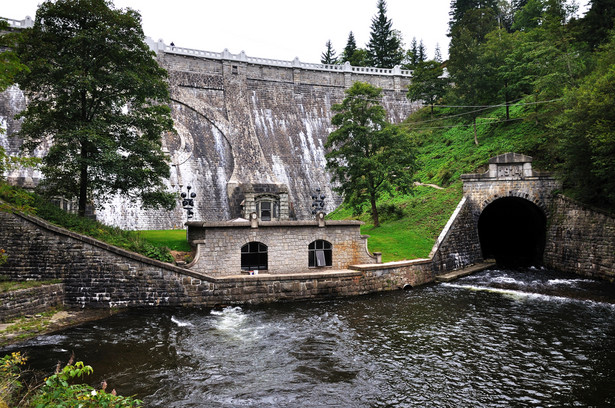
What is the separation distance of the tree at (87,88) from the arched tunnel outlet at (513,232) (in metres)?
24.0

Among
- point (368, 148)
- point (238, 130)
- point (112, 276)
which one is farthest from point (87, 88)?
point (238, 130)

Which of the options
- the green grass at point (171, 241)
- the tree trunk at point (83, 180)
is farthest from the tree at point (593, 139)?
the tree trunk at point (83, 180)

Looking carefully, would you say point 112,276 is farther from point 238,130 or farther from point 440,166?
point 440,166

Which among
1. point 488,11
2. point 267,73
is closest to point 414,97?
point 488,11

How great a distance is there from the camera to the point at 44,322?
552 inches

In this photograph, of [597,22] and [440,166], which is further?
[440,166]

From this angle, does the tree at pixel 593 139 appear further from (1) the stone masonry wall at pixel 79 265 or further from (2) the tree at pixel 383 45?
(2) the tree at pixel 383 45

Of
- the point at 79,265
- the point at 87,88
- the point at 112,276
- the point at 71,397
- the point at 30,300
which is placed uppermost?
the point at 87,88

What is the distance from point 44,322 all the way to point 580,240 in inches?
1049

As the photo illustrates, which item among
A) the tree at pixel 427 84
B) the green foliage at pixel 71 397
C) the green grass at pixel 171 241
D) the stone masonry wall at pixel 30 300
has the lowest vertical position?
the stone masonry wall at pixel 30 300

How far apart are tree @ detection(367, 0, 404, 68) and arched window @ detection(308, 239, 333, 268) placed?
50.3 meters

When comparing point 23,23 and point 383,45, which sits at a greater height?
point 383,45

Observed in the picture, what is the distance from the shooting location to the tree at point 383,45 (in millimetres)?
63125

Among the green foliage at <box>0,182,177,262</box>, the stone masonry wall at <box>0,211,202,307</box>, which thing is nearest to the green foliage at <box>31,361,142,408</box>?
the stone masonry wall at <box>0,211,202,307</box>
